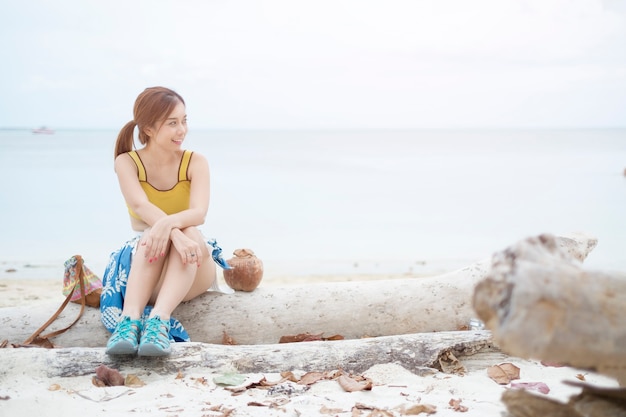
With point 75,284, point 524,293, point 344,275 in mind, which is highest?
point 524,293

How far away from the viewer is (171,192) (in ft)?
12.1

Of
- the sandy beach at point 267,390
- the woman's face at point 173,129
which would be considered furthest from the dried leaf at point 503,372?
the woman's face at point 173,129

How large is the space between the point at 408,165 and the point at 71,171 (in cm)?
1250

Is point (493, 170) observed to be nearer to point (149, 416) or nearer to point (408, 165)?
point (408, 165)

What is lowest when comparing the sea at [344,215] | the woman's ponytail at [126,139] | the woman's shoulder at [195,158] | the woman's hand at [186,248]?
the sea at [344,215]

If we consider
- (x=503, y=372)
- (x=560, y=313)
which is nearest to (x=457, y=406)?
(x=503, y=372)

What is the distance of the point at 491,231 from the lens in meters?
11.5

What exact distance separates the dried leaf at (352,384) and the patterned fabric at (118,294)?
A: 1.06 m

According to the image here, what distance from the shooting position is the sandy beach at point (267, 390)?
244 cm

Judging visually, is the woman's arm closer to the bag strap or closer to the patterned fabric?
the patterned fabric

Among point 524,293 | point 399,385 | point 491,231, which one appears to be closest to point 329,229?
point 491,231

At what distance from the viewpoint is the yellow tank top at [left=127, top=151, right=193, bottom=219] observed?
3670 millimetres

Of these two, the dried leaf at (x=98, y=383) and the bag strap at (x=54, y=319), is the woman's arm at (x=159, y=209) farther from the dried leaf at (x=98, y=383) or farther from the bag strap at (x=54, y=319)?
the dried leaf at (x=98, y=383)

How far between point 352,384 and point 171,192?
1.60m
